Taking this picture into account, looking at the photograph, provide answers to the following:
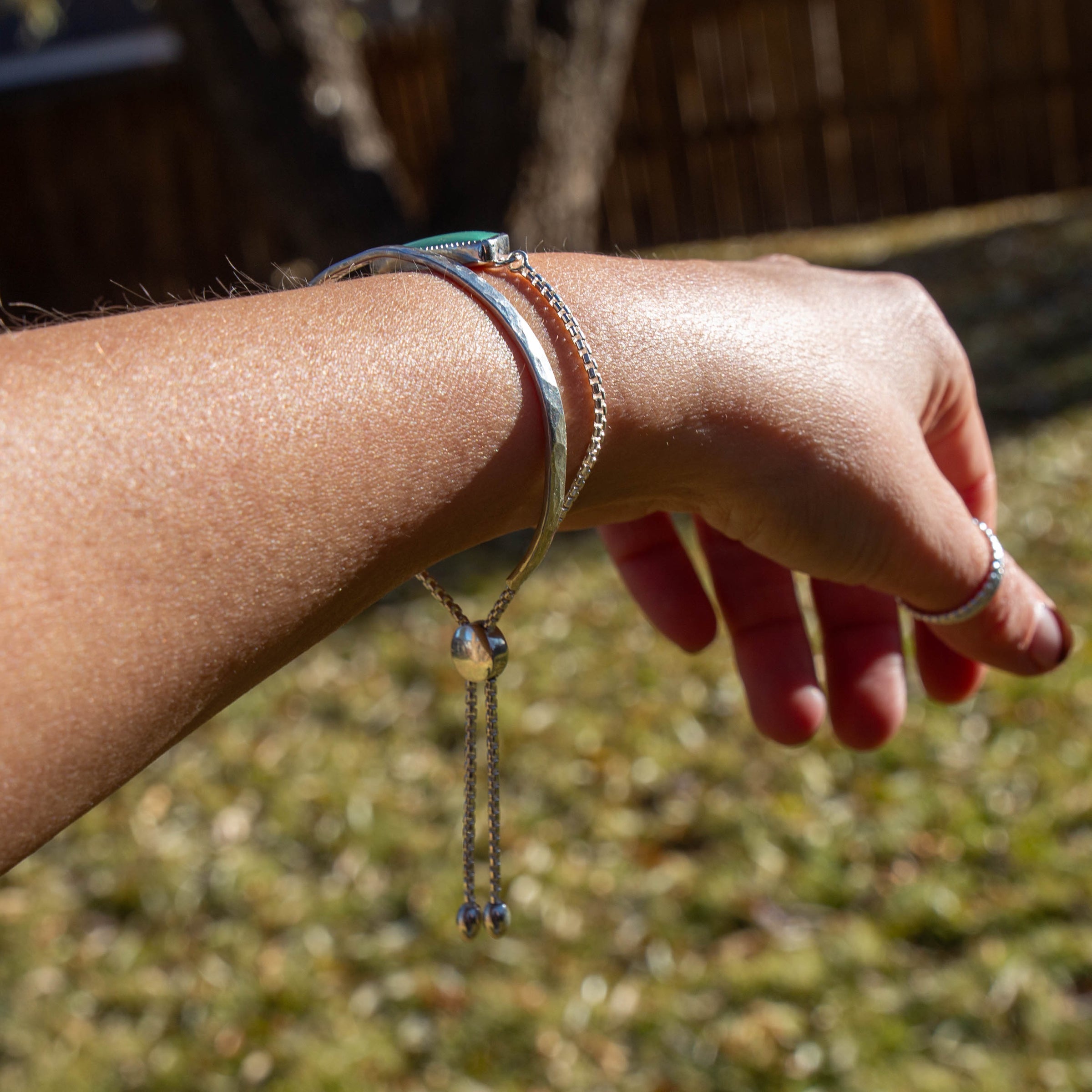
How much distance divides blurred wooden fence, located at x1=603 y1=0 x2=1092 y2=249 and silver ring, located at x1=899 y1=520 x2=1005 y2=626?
9865 millimetres

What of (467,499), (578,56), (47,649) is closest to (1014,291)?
(578,56)

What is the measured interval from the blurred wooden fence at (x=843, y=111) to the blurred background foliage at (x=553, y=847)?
409cm

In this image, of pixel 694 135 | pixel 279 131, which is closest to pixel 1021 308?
pixel 279 131

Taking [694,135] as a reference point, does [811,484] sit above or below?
above

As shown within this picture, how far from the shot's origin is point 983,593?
161 centimetres

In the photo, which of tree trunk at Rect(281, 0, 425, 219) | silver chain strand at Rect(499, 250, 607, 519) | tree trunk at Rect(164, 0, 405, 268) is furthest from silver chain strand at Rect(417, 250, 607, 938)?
tree trunk at Rect(281, 0, 425, 219)

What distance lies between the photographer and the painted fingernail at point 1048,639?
1729 mm

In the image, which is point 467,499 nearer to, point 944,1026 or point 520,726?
point 944,1026

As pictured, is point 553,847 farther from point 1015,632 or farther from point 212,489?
point 212,489

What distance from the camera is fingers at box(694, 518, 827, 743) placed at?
5.62 feet

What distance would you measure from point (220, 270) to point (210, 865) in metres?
8.84

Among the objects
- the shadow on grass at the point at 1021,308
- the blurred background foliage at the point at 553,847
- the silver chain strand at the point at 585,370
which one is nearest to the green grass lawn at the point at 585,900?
the blurred background foliage at the point at 553,847

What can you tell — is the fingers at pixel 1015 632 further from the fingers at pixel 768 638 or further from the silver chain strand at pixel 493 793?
the silver chain strand at pixel 493 793

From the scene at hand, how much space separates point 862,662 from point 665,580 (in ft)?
1.14
